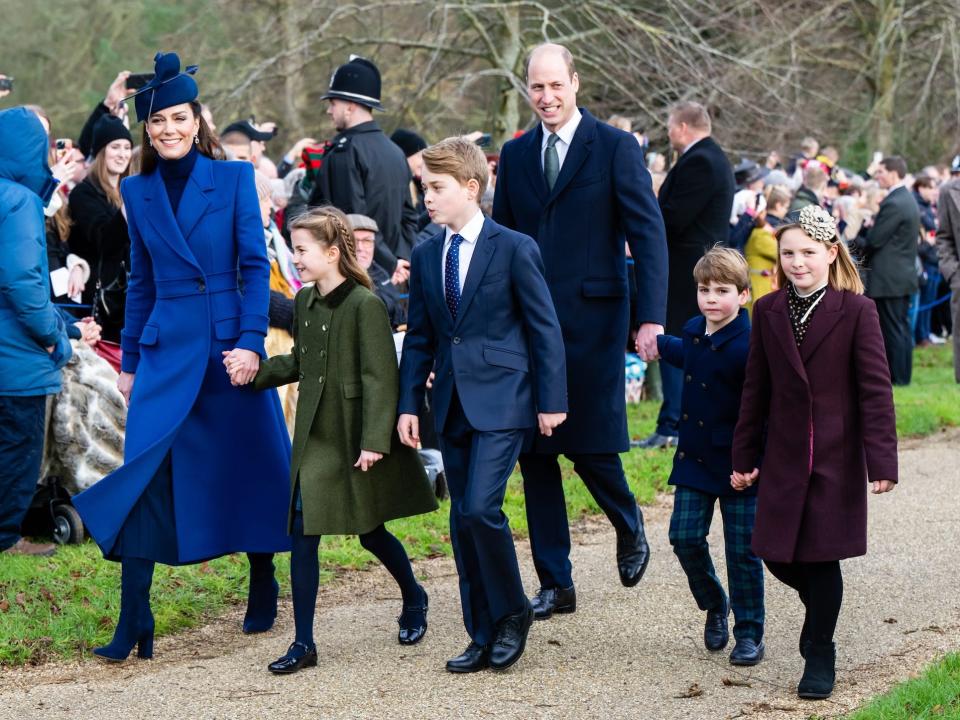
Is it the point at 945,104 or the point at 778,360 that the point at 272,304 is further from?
the point at 945,104

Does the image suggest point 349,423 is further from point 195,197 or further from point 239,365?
point 195,197

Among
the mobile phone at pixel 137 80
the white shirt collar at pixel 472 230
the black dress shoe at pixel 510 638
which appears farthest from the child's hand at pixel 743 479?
the mobile phone at pixel 137 80

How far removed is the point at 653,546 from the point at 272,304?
232 centimetres

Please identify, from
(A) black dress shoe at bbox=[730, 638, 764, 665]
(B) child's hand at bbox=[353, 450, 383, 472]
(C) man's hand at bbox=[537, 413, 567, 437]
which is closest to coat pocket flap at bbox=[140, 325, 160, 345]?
(B) child's hand at bbox=[353, 450, 383, 472]

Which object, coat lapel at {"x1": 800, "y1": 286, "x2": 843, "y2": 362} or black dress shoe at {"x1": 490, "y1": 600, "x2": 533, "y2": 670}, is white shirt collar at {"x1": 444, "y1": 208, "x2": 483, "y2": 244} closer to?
coat lapel at {"x1": 800, "y1": 286, "x2": 843, "y2": 362}

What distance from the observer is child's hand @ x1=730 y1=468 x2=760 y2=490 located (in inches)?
196

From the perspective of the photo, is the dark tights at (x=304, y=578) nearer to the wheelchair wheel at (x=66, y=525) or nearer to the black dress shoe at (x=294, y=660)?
the black dress shoe at (x=294, y=660)

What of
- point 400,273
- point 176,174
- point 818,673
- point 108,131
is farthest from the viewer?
point 400,273

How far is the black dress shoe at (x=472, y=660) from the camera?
5051mm

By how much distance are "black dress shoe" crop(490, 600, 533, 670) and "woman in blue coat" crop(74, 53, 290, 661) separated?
94 centimetres

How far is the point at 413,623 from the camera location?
218 inches

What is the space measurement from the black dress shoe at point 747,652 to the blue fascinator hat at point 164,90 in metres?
2.85

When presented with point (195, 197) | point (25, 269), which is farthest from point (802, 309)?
point (25, 269)

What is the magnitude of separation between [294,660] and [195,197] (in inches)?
69.8
